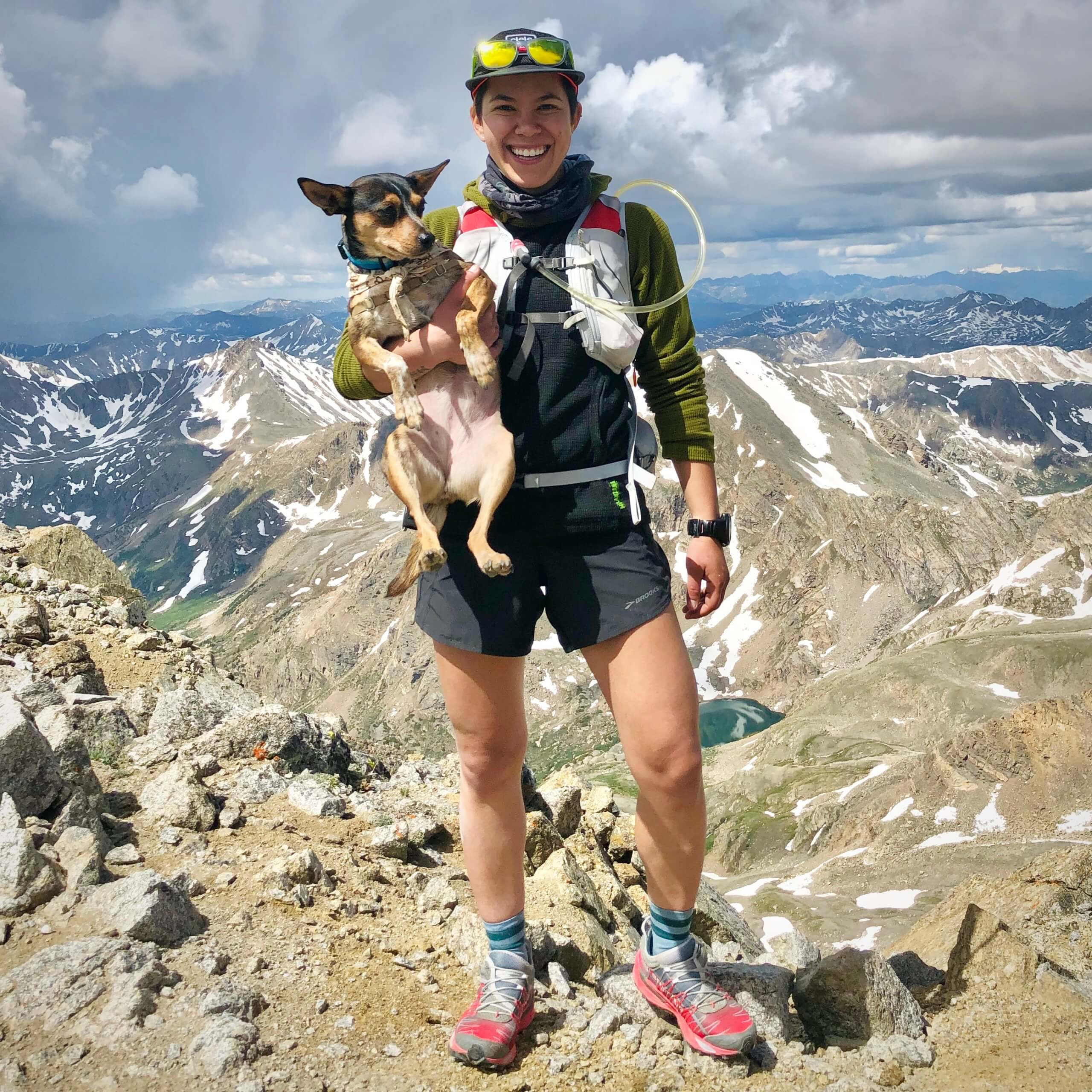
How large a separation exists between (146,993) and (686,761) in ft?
12.7

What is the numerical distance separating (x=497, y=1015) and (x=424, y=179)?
5.82 metres

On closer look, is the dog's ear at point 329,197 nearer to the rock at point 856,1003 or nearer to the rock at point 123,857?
the rock at point 123,857

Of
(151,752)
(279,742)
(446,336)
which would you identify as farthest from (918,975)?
(151,752)

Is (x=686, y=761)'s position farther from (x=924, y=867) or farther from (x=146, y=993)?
(x=924, y=867)

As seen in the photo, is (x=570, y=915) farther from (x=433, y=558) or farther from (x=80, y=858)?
(x=433, y=558)

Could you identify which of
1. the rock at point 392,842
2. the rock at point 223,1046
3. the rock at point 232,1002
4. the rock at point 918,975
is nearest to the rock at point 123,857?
the rock at point 232,1002

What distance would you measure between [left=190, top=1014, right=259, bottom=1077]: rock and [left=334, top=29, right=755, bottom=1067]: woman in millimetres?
1359

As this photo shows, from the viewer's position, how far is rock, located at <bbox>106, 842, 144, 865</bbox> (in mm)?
7105

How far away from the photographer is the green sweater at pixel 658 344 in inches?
210

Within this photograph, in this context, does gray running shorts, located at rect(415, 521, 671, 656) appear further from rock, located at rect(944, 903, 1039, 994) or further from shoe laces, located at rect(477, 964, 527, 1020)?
rock, located at rect(944, 903, 1039, 994)

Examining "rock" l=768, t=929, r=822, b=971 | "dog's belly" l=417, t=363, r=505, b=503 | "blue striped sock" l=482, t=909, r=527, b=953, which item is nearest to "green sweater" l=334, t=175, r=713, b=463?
"dog's belly" l=417, t=363, r=505, b=503


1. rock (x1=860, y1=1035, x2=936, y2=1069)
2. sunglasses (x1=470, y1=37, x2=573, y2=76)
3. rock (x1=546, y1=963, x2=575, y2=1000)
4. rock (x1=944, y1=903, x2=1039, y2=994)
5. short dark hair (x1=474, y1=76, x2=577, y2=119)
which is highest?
sunglasses (x1=470, y1=37, x2=573, y2=76)

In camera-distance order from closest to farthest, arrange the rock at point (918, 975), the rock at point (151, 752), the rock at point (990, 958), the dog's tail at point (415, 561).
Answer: the dog's tail at point (415, 561) → the rock at point (990, 958) → the rock at point (918, 975) → the rock at point (151, 752)

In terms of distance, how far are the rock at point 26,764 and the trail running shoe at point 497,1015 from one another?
14.8 feet
